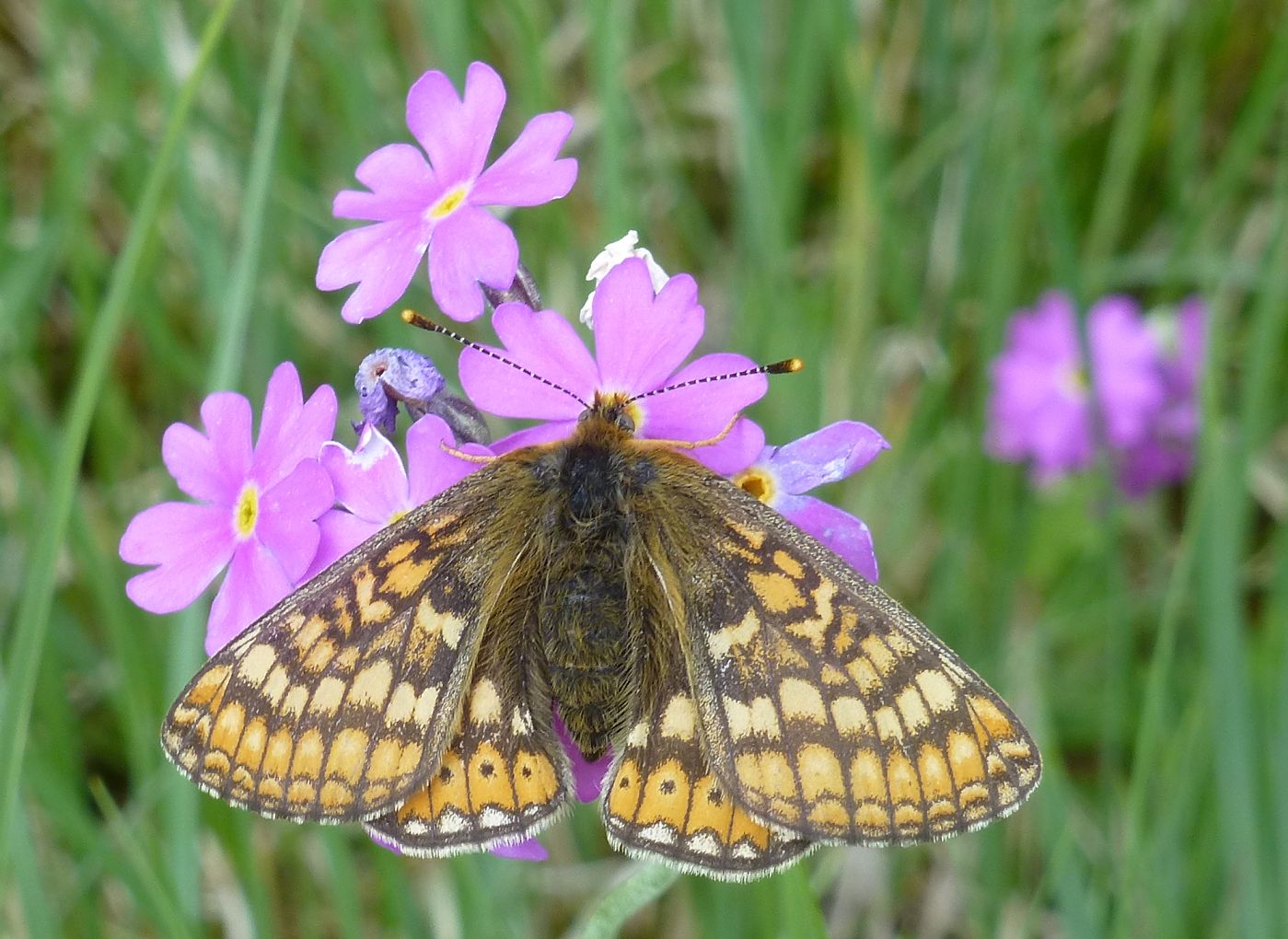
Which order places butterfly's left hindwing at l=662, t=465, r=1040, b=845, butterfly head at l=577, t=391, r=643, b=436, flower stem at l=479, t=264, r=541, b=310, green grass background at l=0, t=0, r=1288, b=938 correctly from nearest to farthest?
butterfly's left hindwing at l=662, t=465, r=1040, b=845, butterfly head at l=577, t=391, r=643, b=436, flower stem at l=479, t=264, r=541, b=310, green grass background at l=0, t=0, r=1288, b=938

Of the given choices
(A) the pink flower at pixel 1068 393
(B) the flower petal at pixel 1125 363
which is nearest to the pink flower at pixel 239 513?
(A) the pink flower at pixel 1068 393

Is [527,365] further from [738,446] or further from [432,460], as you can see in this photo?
[738,446]

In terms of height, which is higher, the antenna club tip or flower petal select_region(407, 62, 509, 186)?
flower petal select_region(407, 62, 509, 186)

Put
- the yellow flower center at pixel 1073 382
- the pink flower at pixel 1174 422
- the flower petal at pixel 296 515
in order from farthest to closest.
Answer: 1. the yellow flower center at pixel 1073 382
2. the pink flower at pixel 1174 422
3. the flower petal at pixel 296 515

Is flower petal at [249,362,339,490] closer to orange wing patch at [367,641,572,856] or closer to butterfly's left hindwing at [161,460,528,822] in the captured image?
butterfly's left hindwing at [161,460,528,822]

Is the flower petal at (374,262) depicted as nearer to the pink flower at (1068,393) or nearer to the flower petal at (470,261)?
the flower petal at (470,261)

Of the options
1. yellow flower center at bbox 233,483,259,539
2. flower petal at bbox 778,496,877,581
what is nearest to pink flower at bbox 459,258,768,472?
flower petal at bbox 778,496,877,581

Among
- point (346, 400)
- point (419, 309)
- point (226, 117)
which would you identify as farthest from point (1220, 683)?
point (226, 117)
